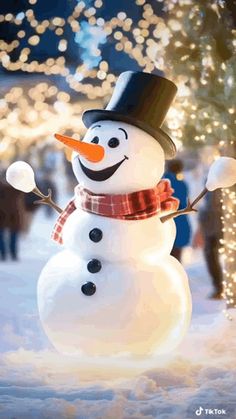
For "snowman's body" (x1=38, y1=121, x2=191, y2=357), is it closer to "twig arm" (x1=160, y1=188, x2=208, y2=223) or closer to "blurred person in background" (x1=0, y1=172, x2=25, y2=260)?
"twig arm" (x1=160, y1=188, x2=208, y2=223)

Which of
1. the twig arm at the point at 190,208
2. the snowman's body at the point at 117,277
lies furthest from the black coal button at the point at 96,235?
the twig arm at the point at 190,208

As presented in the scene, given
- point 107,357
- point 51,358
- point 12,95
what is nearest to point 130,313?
point 107,357

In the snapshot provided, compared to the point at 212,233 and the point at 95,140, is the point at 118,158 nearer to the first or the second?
the point at 95,140

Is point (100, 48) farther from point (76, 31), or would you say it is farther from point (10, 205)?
point (10, 205)

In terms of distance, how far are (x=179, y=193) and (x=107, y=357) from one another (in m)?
0.49

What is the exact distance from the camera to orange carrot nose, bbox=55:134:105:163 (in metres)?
1.90

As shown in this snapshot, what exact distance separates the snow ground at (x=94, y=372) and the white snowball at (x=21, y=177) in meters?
0.10

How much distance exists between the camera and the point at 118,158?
192 centimetres

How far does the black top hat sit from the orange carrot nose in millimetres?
96

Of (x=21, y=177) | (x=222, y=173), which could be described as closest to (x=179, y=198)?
(x=222, y=173)

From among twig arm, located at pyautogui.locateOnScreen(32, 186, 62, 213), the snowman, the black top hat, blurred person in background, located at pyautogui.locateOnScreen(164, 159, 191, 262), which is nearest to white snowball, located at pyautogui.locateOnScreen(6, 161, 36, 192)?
twig arm, located at pyautogui.locateOnScreen(32, 186, 62, 213)

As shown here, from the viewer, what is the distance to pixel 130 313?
1923 millimetres

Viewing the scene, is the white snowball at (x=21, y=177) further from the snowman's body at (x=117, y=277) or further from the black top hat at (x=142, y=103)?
the black top hat at (x=142, y=103)

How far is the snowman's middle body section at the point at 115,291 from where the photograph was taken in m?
1.92
